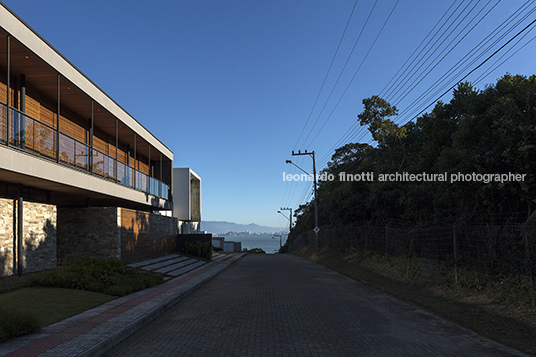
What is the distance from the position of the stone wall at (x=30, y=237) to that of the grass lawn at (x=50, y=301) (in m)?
2.40

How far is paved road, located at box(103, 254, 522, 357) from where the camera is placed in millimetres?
6465

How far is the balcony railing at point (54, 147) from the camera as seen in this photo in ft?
38.5

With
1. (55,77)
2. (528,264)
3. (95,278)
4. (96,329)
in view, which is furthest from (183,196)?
(528,264)

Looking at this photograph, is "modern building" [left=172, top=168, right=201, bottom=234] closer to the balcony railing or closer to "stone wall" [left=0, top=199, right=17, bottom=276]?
the balcony railing

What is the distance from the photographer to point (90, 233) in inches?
733

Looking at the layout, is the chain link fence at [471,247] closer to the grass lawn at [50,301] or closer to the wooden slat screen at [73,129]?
the grass lawn at [50,301]

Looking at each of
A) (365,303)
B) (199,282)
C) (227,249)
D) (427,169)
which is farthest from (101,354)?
(227,249)

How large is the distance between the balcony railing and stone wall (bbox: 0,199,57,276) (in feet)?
6.59

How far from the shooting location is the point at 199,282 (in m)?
15.8

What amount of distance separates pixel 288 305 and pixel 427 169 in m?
9.37

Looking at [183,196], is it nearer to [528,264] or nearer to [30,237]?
[30,237]

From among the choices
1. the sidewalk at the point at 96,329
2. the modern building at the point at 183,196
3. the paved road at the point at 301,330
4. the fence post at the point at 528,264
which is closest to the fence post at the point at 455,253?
the paved road at the point at 301,330

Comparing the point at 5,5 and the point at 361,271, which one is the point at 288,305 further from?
the point at 5,5

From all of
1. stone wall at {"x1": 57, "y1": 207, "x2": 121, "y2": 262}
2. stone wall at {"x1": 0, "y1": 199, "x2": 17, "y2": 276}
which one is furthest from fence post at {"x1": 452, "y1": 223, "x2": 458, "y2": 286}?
stone wall at {"x1": 57, "y1": 207, "x2": 121, "y2": 262}
